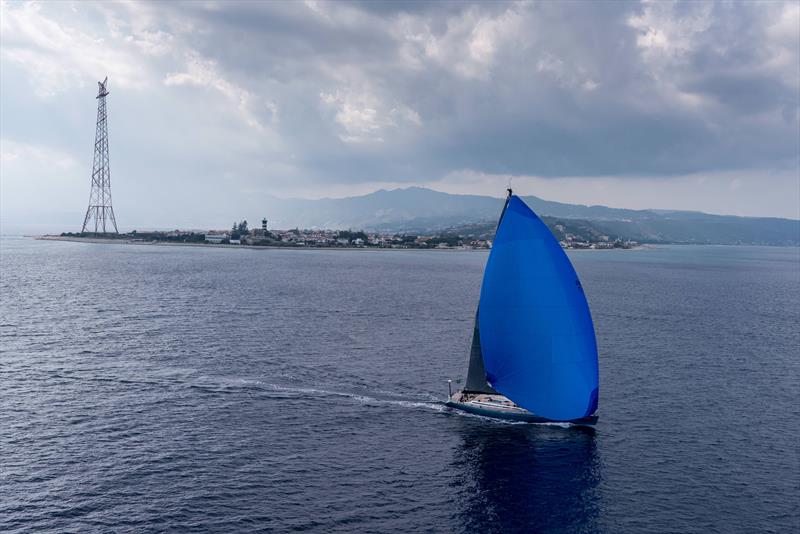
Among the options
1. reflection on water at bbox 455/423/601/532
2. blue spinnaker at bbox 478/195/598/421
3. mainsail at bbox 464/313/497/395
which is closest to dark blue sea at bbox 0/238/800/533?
reflection on water at bbox 455/423/601/532

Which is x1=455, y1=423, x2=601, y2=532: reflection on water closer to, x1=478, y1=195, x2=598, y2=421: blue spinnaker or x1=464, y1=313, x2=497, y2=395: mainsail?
x1=478, y1=195, x2=598, y2=421: blue spinnaker

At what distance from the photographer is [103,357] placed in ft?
212

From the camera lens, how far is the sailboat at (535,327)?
1775 inches

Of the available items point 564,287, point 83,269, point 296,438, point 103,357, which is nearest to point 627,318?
point 564,287

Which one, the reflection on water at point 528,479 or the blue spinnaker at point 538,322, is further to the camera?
the blue spinnaker at point 538,322

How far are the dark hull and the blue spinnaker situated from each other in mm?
1255

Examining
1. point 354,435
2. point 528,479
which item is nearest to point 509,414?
point 528,479

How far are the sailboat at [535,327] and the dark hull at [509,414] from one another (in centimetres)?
8

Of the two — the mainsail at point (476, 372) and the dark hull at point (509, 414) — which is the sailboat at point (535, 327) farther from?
the mainsail at point (476, 372)

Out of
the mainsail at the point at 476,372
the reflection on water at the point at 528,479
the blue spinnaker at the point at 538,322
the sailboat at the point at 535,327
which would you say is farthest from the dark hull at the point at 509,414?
the mainsail at the point at 476,372

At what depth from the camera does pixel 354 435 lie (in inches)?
1759

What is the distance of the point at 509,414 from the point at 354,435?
13306 millimetres

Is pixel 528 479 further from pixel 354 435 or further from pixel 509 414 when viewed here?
pixel 354 435

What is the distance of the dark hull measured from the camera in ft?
154
